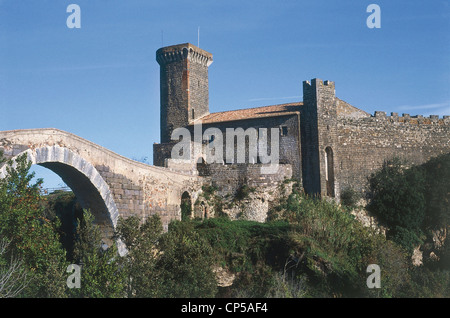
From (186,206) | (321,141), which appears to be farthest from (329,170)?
(186,206)

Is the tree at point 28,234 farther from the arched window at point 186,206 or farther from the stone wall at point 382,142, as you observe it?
the stone wall at point 382,142

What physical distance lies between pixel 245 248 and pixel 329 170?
376 inches

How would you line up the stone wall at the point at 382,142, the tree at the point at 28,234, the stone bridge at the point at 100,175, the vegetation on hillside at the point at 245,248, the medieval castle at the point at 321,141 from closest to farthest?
1. the tree at the point at 28,234
2. the vegetation on hillside at the point at 245,248
3. the stone bridge at the point at 100,175
4. the medieval castle at the point at 321,141
5. the stone wall at the point at 382,142

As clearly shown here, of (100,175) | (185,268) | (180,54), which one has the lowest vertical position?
(185,268)

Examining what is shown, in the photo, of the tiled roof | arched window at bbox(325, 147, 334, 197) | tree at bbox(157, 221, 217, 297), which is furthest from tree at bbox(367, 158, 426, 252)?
tree at bbox(157, 221, 217, 297)

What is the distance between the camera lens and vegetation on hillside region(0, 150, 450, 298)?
17469 millimetres

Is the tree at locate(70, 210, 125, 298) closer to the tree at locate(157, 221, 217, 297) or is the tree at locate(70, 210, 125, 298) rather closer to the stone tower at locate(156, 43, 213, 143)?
the tree at locate(157, 221, 217, 297)

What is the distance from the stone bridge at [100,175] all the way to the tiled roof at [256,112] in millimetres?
10053

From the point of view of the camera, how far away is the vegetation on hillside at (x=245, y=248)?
57.3 ft

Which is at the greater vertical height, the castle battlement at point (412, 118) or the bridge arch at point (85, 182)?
the castle battlement at point (412, 118)

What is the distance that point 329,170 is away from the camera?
1278 inches

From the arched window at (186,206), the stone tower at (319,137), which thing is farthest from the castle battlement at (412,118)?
the arched window at (186,206)

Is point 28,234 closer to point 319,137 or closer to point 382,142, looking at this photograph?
point 319,137
